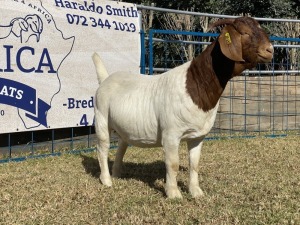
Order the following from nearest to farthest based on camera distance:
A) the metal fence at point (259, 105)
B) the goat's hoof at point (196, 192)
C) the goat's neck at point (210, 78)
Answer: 1. the goat's neck at point (210, 78)
2. the goat's hoof at point (196, 192)
3. the metal fence at point (259, 105)

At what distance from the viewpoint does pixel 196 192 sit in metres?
4.53

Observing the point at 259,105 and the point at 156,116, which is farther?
the point at 259,105

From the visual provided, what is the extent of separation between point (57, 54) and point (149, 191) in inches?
120

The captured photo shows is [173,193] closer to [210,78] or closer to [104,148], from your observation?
[104,148]

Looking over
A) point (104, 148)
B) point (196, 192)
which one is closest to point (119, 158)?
point (104, 148)

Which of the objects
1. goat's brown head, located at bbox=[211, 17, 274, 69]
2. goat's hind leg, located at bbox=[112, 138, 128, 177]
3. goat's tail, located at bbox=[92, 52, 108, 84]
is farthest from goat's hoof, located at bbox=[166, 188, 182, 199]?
goat's tail, located at bbox=[92, 52, 108, 84]

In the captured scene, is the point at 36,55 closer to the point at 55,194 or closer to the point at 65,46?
the point at 65,46

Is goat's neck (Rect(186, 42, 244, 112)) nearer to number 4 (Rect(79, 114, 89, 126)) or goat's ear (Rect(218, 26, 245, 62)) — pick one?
goat's ear (Rect(218, 26, 245, 62))

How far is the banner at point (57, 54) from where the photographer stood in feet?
20.6

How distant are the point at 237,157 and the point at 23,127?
3.31 meters

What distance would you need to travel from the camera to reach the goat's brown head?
386cm

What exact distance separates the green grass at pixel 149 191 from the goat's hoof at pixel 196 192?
8cm

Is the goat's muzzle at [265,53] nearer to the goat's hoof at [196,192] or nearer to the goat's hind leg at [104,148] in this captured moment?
the goat's hoof at [196,192]

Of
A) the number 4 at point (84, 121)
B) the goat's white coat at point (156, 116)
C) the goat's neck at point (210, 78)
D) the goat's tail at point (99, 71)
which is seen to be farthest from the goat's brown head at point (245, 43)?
the number 4 at point (84, 121)
